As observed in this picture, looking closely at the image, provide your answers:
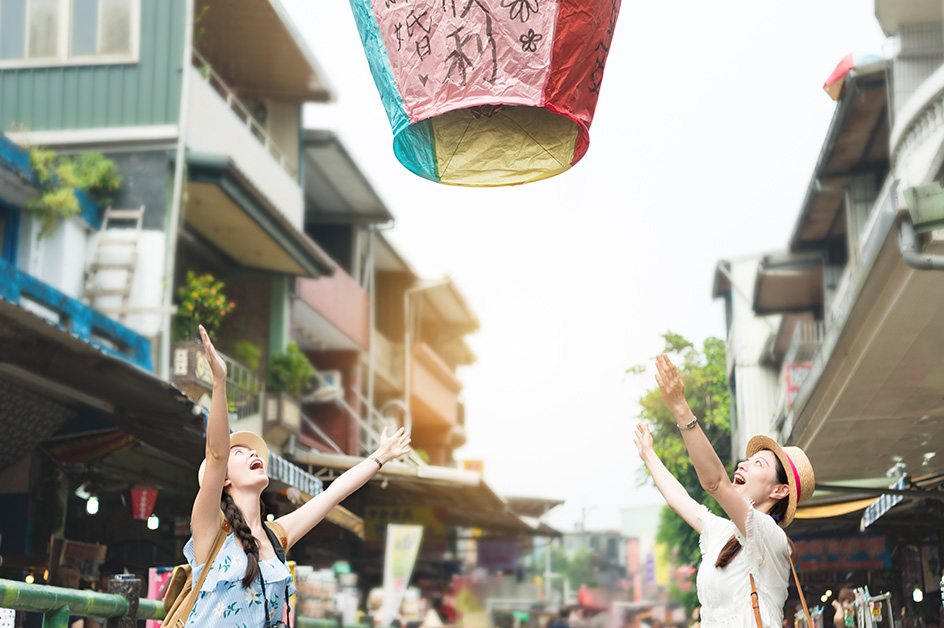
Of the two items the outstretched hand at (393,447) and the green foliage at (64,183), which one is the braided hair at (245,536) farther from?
the green foliage at (64,183)

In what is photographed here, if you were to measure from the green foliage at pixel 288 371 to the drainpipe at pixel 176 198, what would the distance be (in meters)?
3.06

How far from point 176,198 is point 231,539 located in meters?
9.04

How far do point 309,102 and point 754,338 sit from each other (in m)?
10.6

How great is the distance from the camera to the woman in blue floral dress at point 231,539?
3428 mm

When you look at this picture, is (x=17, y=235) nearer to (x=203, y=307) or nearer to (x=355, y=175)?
(x=203, y=307)

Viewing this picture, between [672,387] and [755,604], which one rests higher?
[672,387]

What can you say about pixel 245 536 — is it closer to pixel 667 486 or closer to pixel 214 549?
pixel 214 549

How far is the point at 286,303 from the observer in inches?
635

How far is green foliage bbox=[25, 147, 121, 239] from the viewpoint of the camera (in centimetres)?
1111

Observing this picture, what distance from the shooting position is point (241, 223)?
45.6 feet

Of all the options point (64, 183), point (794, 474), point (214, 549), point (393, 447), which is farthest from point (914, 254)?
point (64, 183)

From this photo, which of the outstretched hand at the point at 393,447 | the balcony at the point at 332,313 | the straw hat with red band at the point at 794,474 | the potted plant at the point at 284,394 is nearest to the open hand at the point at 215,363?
the outstretched hand at the point at 393,447

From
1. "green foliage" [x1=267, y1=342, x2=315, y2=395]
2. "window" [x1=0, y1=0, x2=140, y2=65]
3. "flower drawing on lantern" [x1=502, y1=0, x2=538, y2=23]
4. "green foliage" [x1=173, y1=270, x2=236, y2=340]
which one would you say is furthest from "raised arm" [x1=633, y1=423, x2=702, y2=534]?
"green foliage" [x1=267, y1=342, x2=315, y2=395]

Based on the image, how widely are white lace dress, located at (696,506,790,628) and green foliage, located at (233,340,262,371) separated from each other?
38.5 feet
